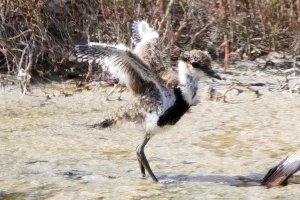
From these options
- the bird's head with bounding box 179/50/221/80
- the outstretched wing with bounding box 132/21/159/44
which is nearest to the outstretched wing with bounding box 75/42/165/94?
the bird's head with bounding box 179/50/221/80

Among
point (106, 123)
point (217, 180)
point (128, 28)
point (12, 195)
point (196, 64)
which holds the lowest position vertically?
point (12, 195)

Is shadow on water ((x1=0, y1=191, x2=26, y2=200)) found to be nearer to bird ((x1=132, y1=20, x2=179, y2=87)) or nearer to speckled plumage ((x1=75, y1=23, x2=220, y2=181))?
speckled plumage ((x1=75, y1=23, x2=220, y2=181))

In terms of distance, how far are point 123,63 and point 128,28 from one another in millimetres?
2729

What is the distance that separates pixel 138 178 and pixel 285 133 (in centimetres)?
135

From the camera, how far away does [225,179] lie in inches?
184

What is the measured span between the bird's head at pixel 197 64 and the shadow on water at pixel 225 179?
2.04 feet

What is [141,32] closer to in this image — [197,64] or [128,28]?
[197,64]

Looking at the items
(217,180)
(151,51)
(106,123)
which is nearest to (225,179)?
(217,180)

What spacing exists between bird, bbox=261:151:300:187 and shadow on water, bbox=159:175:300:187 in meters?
0.07

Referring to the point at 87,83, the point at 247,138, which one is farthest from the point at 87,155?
the point at 87,83

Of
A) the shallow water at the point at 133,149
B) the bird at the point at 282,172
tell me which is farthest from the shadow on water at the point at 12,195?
the bird at the point at 282,172

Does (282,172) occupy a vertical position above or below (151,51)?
below

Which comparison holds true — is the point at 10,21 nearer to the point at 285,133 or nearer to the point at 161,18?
the point at 161,18

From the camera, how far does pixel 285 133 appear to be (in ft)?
18.5
